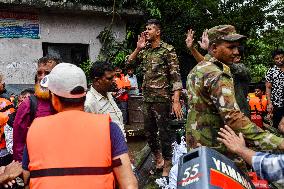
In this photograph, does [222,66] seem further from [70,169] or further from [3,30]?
[3,30]

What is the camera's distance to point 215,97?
3.31 meters

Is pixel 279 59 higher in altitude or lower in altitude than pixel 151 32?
lower

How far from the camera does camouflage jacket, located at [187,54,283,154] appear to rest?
3176 mm

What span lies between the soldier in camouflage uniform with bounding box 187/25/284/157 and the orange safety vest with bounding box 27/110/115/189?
1.09 meters

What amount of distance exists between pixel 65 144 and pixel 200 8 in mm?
14662

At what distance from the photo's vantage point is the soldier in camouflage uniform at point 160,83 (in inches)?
231

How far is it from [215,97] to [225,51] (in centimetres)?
50

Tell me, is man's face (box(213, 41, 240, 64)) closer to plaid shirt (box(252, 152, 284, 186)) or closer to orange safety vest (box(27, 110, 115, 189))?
plaid shirt (box(252, 152, 284, 186))

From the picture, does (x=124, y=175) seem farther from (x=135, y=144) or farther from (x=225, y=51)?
(x=135, y=144)

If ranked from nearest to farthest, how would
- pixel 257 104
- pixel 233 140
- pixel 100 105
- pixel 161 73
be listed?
1. pixel 233 140
2. pixel 100 105
3. pixel 161 73
4. pixel 257 104

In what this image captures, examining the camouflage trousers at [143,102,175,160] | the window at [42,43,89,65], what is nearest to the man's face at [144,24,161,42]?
the camouflage trousers at [143,102,175,160]

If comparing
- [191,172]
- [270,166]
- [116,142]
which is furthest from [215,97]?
[116,142]

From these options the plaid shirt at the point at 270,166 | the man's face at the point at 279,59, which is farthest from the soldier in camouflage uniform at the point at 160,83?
the plaid shirt at the point at 270,166

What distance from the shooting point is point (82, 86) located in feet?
8.44
